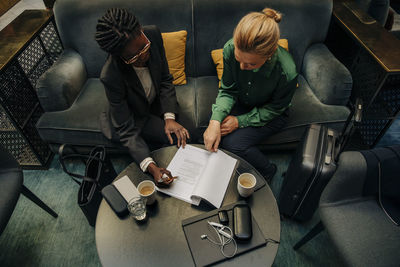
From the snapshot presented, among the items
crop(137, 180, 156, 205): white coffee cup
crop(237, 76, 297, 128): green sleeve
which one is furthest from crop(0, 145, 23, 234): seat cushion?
crop(237, 76, 297, 128): green sleeve

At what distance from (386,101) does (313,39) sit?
0.67m

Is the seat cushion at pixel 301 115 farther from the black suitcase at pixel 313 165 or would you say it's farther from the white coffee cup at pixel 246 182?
the white coffee cup at pixel 246 182

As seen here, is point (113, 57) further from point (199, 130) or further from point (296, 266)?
point (296, 266)

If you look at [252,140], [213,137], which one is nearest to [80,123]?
[213,137]

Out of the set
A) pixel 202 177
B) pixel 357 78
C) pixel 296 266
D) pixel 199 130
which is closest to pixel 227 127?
pixel 199 130

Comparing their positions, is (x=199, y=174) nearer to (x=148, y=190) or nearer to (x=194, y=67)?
(x=148, y=190)

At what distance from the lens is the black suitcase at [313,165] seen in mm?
1182

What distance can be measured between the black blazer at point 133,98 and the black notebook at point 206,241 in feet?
1.42

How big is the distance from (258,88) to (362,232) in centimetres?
82

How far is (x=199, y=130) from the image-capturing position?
1654 mm

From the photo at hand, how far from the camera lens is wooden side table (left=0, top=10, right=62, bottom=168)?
5.20 ft

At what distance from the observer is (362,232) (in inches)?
42.8

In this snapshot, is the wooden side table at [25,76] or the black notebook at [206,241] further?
the wooden side table at [25,76]

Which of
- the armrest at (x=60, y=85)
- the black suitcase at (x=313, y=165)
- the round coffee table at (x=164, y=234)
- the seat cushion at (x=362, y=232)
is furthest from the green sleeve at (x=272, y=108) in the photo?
the armrest at (x=60, y=85)
